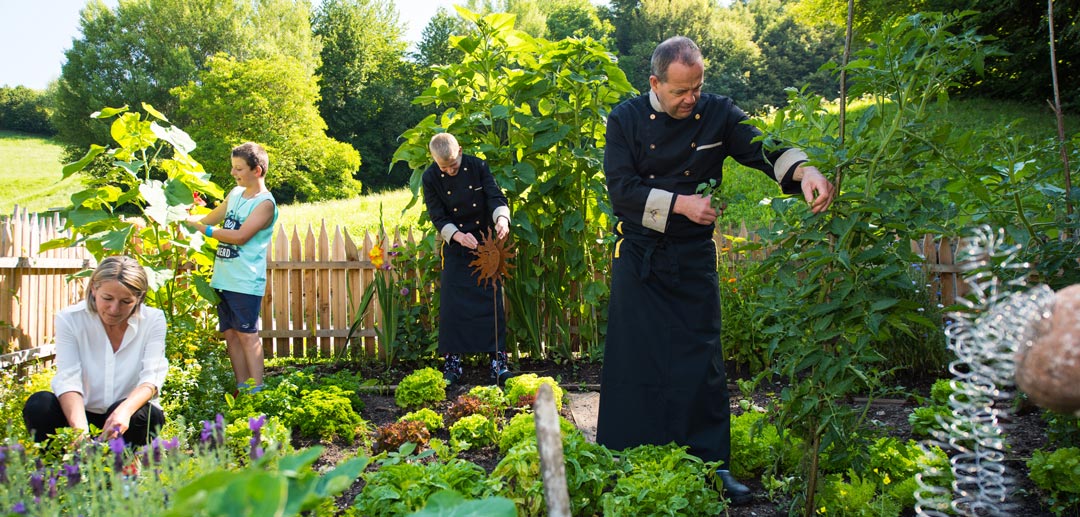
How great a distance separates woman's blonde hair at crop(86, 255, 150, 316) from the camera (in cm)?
287

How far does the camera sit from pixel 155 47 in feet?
115

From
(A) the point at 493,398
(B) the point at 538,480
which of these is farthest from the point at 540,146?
(B) the point at 538,480

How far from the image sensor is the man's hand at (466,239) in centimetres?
484

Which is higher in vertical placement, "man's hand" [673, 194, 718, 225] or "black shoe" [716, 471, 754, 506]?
"man's hand" [673, 194, 718, 225]

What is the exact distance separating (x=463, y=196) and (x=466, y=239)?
0.36 m

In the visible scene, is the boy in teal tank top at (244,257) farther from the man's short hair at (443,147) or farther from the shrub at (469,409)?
the shrub at (469,409)

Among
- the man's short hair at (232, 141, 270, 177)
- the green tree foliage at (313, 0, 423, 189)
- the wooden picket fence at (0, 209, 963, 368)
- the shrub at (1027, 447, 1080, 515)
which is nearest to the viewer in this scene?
the shrub at (1027, 447, 1080, 515)

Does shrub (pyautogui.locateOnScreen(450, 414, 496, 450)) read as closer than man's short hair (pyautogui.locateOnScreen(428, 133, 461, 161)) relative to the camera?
Yes

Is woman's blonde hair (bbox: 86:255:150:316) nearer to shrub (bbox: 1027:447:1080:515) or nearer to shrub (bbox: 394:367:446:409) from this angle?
shrub (bbox: 394:367:446:409)

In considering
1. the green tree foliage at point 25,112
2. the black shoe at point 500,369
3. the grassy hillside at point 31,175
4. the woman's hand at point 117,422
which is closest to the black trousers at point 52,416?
the woman's hand at point 117,422

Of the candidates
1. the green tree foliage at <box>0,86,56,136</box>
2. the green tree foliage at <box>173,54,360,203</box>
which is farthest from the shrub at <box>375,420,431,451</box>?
the green tree foliage at <box>0,86,56,136</box>

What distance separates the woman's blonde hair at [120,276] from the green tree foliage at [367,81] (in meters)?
30.5

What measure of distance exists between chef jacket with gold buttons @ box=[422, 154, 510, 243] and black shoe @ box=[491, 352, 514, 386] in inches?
35.5

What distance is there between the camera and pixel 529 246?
5688 mm
